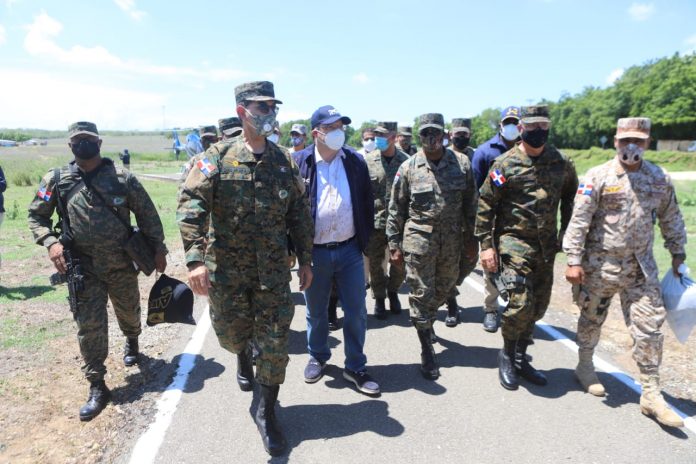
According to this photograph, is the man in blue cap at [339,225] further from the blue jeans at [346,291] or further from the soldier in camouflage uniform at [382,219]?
the soldier in camouflage uniform at [382,219]

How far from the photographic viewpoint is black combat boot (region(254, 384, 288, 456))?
3201 millimetres

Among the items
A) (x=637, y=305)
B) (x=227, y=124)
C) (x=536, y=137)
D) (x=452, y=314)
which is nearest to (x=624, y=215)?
(x=637, y=305)

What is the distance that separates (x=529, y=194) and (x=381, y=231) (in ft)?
7.24

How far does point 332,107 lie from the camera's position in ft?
13.3

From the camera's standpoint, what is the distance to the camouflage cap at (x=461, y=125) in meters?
6.63

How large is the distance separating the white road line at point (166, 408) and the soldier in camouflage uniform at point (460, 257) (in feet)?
8.90

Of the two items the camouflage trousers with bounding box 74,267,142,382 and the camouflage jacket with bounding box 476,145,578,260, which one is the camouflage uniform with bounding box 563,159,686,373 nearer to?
the camouflage jacket with bounding box 476,145,578,260

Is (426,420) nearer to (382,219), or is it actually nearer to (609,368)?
(609,368)

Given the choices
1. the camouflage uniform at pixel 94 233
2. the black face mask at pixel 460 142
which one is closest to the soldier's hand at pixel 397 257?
the camouflage uniform at pixel 94 233

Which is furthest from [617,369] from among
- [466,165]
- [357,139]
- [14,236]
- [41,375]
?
[357,139]

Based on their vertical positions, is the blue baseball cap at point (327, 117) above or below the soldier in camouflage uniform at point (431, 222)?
above

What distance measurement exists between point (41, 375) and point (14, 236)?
343 inches

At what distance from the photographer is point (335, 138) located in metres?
3.93

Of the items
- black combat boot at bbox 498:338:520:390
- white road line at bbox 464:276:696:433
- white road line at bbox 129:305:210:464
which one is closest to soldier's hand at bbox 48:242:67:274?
white road line at bbox 129:305:210:464
